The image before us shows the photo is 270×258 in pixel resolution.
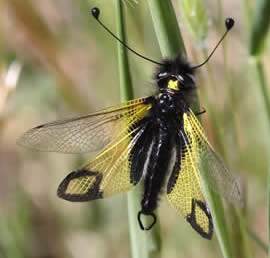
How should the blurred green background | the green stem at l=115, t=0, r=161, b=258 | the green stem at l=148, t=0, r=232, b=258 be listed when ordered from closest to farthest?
the green stem at l=148, t=0, r=232, b=258, the green stem at l=115, t=0, r=161, b=258, the blurred green background

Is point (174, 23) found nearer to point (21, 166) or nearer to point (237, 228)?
point (237, 228)

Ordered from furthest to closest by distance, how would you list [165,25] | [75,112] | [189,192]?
[75,112], [189,192], [165,25]

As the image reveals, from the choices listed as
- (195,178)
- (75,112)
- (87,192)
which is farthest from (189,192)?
(75,112)

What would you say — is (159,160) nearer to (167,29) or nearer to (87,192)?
(87,192)

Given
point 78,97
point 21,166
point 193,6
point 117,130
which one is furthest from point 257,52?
point 21,166

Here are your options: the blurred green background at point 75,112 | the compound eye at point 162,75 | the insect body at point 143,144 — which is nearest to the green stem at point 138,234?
the insect body at point 143,144

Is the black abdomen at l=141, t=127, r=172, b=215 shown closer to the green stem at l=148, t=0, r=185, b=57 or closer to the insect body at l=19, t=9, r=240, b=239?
the insect body at l=19, t=9, r=240, b=239

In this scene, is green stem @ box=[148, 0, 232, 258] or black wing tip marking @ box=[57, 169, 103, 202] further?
black wing tip marking @ box=[57, 169, 103, 202]

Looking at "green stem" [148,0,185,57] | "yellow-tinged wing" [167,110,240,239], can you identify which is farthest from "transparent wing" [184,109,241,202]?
"green stem" [148,0,185,57]
